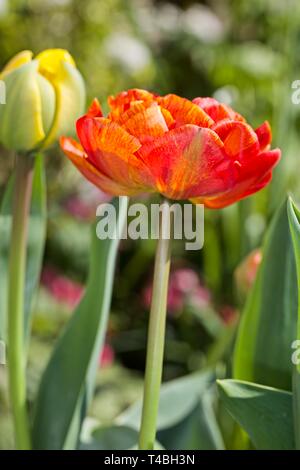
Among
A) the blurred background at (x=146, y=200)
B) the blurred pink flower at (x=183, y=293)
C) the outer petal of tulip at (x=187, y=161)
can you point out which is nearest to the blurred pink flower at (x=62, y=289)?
the blurred background at (x=146, y=200)

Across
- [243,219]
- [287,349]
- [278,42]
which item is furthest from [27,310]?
[278,42]

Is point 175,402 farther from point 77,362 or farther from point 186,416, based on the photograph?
point 77,362

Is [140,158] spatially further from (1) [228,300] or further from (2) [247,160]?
(1) [228,300]

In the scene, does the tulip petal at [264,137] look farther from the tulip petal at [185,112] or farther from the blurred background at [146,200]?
the blurred background at [146,200]

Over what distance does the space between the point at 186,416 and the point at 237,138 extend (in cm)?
39

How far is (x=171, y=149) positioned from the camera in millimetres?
577

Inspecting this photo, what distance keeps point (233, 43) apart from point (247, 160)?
2.25 metres

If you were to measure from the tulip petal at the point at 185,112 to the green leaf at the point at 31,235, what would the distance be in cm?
23

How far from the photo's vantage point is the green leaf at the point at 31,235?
2.66 ft

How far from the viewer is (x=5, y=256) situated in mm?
827

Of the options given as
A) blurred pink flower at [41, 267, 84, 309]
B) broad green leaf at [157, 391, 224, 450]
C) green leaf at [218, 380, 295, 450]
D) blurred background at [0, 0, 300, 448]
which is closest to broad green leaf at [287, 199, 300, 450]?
green leaf at [218, 380, 295, 450]

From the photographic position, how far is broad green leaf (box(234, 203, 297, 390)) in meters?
0.73

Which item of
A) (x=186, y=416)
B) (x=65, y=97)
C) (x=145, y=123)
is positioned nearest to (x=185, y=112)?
(x=145, y=123)

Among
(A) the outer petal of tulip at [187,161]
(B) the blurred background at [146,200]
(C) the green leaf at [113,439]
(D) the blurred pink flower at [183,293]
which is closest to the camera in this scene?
(A) the outer petal of tulip at [187,161]
